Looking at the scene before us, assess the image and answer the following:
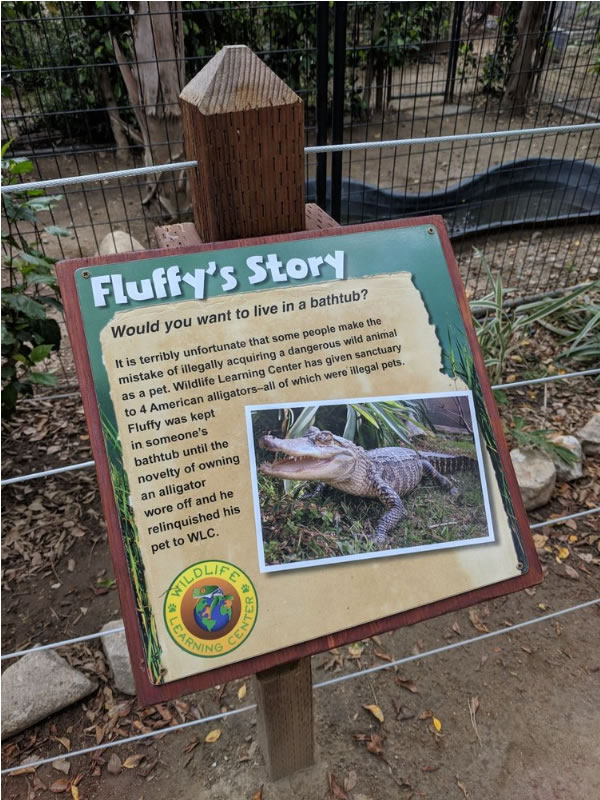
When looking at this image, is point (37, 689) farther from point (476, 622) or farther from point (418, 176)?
point (418, 176)

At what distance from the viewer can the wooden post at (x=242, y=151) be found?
0.96 m

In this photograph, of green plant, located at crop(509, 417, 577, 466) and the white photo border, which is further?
green plant, located at crop(509, 417, 577, 466)

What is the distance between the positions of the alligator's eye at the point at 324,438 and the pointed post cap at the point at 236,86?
0.54 meters

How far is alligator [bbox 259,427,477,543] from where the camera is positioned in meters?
0.95

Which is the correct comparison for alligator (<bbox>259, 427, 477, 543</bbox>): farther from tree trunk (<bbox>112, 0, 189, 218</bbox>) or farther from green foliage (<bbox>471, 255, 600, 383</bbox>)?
tree trunk (<bbox>112, 0, 189, 218</bbox>)

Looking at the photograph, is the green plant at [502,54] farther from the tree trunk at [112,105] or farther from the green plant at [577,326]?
the tree trunk at [112,105]

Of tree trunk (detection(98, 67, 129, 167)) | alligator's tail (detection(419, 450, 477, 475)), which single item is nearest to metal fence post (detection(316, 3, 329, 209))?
alligator's tail (detection(419, 450, 477, 475))

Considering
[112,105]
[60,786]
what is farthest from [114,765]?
[112,105]

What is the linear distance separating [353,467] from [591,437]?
2.30 metres

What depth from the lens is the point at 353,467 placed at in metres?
0.97

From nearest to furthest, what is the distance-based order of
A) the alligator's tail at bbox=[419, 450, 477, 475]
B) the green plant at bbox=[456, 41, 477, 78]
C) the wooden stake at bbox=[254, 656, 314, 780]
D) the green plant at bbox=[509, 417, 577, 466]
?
the alligator's tail at bbox=[419, 450, 477, 475]
the wooden stake at bbox=[254, 656, 314, 780]
the green plant at bbox=[509, 417, 577, 466]
the green plant at bbox=[456, 41, 477, 78]

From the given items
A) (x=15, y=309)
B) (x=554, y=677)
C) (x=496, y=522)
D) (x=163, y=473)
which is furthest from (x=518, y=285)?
(x=163, y=473)

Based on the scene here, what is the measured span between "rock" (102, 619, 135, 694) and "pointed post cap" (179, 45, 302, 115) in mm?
1739

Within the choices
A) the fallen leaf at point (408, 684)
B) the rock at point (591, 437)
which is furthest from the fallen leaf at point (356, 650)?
the rock at point (591, 437)
